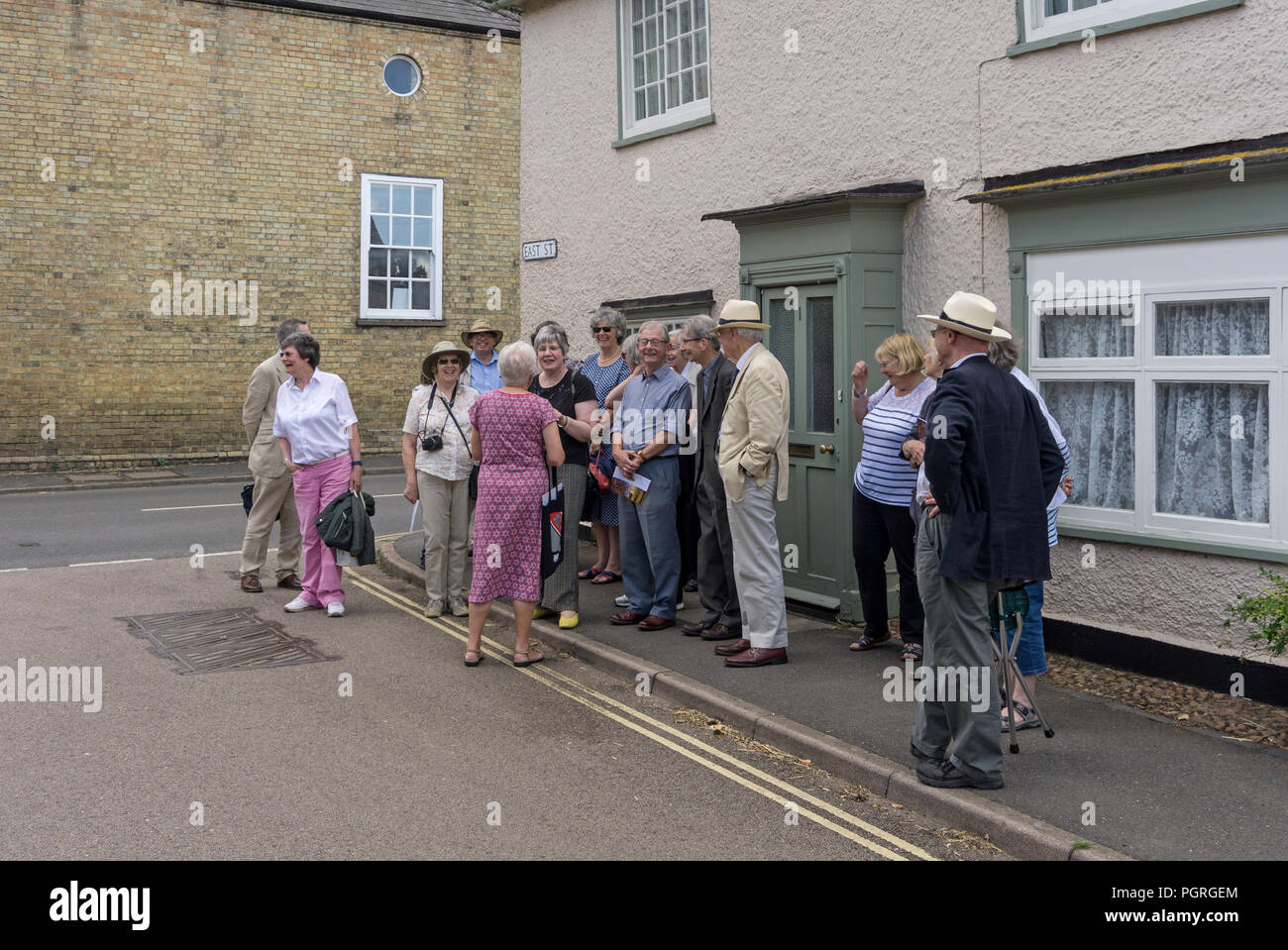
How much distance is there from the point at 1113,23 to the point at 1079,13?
0.33m

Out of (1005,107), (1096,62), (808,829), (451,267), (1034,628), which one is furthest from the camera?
(451,267)

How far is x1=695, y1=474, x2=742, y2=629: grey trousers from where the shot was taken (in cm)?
803

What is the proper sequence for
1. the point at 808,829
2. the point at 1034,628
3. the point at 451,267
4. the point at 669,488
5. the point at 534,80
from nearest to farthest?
1. the point at 808,829
2. the point at 1034,628
3. the point at 669,488
4. the point at 534,80
5. the point at 451,267

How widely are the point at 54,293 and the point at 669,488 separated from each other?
544 inches

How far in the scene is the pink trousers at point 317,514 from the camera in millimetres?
9117

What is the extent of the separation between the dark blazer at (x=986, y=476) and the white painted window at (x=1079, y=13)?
2.96 metres

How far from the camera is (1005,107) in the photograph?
765cm

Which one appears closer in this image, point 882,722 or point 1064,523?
point 882,722

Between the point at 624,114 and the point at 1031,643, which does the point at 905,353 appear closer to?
the point at 1031,643

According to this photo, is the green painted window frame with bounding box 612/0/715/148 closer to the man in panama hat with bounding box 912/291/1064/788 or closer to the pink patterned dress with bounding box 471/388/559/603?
the pink patterned dress with bounding box 471/388/559/603

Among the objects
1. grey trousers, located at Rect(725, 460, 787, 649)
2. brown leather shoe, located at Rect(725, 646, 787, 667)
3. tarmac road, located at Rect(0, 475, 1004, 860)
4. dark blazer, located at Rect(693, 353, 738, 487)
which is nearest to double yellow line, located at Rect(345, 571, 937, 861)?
tarmac road, located at Rect(0, 475, 1004, 860)

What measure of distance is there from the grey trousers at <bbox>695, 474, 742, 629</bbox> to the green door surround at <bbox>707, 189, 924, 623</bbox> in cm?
88
